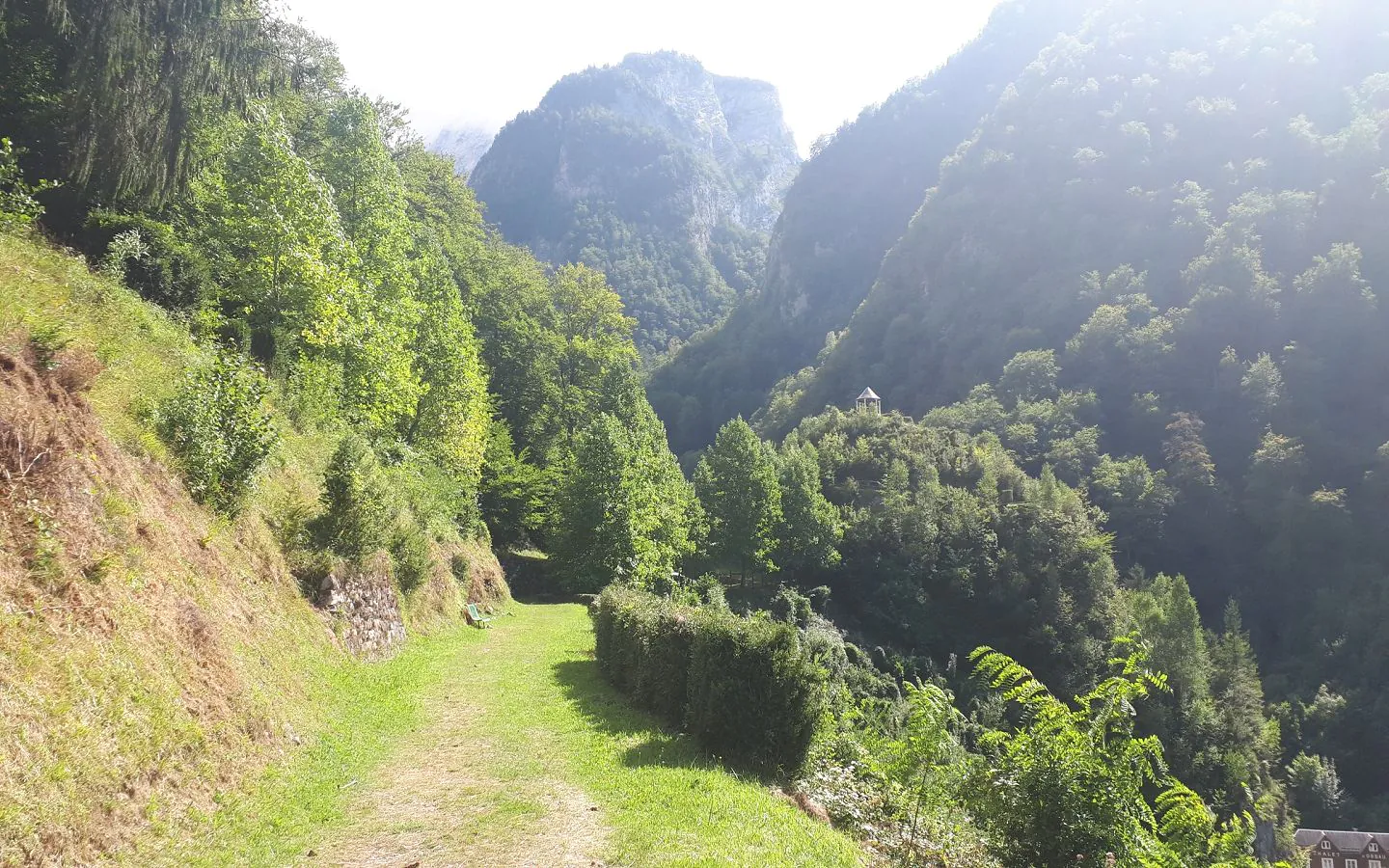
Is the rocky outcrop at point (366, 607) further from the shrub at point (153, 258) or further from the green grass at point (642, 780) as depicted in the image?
the shrub at point (153, 258)

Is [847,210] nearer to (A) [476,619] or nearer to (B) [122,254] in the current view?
(A) [476,619]

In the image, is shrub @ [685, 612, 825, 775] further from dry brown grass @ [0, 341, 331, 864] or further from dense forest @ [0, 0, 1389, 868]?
dry brown grass @ [0, 341, 331, 864]

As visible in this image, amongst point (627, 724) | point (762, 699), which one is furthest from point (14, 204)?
point (762, 699)

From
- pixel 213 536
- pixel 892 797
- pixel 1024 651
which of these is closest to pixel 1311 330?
pixel 1024 651

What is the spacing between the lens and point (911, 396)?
114812 mm

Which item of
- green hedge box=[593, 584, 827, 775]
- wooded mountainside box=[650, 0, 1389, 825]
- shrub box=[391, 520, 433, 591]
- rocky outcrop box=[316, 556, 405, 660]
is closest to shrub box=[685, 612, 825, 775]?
green hedge box=[593, 584, 827, 775]

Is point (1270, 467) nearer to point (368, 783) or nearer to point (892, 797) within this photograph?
point (892, 797)

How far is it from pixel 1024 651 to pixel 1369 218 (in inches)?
3332

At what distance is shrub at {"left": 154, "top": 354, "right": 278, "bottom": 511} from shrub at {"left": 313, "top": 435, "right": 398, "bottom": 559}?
1.85m

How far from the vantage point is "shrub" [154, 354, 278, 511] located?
33.9 feet

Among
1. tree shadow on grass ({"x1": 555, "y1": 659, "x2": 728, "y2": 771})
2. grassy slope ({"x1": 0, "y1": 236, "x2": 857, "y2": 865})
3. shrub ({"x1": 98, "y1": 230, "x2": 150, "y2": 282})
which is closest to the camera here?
grassy slope ({"x1": 0, "y1": 236, "x2": 857, "y2": 865})

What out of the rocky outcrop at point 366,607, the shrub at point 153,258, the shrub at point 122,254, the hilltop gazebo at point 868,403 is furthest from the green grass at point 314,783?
the hilltop gazebo at point 868,403

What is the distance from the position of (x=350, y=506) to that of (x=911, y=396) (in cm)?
10947

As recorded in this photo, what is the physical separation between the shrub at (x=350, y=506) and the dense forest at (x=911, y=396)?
0.27ft
